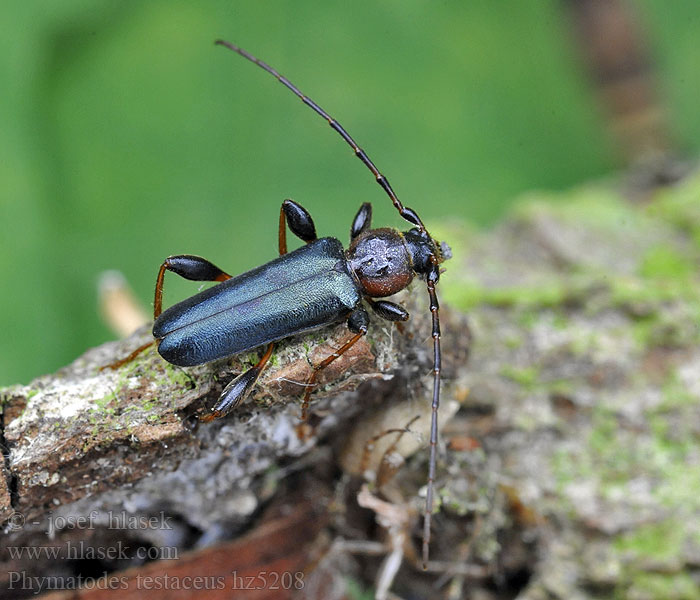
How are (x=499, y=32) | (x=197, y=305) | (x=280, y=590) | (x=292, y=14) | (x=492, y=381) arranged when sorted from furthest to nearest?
(x=499, y=32), (x=292, y=14), (x=492, y=381), (x=197, y=305), (x=280, y=590)

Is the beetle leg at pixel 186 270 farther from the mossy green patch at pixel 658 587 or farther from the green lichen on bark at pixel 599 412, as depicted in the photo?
the mossy green patch at pixel 658 587

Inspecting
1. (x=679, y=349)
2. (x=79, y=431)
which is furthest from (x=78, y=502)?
(x=679, y=349)

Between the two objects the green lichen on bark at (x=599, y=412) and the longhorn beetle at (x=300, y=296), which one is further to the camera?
the green lichen on bark at (x=599, y=412)

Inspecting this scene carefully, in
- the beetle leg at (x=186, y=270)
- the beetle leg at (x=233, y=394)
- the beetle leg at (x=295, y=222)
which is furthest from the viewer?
the beetle leg at (x=295, y=222)

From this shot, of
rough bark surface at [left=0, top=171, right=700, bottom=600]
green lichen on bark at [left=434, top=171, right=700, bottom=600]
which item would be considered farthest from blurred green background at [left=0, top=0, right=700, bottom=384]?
rough bark surface at [left=0, top=171, right=700, bottom=600]

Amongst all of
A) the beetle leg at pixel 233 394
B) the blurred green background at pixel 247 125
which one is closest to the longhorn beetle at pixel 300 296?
the beetle leg at pixel 233 394

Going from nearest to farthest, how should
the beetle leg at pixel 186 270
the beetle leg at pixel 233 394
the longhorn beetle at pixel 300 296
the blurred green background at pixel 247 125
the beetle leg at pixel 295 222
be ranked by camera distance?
the beetle leg at pixel 233 394, the longhorn beetle at pixel 300 296, the beetle leg at pixel 186 270, the beetle leg at pixel 295 222, the blurred green background at pixel 247 125

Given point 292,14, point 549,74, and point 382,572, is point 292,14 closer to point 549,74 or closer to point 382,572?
point 549,74

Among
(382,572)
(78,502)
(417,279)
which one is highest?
(417,279)
